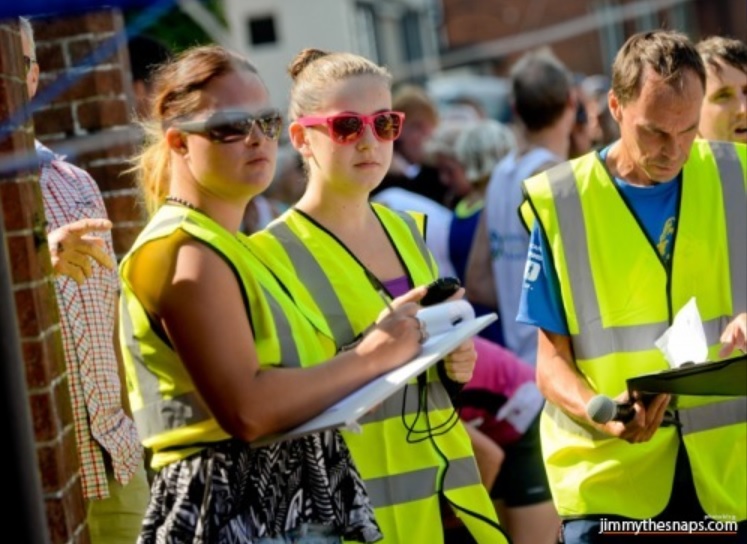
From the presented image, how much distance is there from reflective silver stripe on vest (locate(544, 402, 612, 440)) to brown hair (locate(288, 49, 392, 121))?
1.03 m

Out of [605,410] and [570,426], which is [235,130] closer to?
[605,410]

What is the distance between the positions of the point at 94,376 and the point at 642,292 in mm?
1471

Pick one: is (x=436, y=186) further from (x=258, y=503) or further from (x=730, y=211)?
(x=258, y=503)

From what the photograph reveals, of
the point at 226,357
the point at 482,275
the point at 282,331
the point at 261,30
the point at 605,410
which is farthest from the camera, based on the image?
the point at 261,30

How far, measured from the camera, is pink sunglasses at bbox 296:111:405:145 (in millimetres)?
4195

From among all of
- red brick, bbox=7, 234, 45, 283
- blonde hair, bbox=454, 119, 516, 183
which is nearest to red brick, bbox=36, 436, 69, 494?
red brick, bbox=7, 234, 45, 283

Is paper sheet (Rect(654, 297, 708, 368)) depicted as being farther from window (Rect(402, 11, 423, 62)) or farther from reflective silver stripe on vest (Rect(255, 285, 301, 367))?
window (Rect(402, 11, 423, 62))

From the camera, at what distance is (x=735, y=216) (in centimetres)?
441

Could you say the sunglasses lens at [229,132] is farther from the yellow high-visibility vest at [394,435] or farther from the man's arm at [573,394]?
the man's arm at [573,394]

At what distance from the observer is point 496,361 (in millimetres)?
6070

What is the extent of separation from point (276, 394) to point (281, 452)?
16 cm

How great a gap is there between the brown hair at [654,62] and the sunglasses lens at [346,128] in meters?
0.75

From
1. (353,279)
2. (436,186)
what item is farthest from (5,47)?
(436,186)

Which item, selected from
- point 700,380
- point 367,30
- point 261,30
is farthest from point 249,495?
point 261,30
